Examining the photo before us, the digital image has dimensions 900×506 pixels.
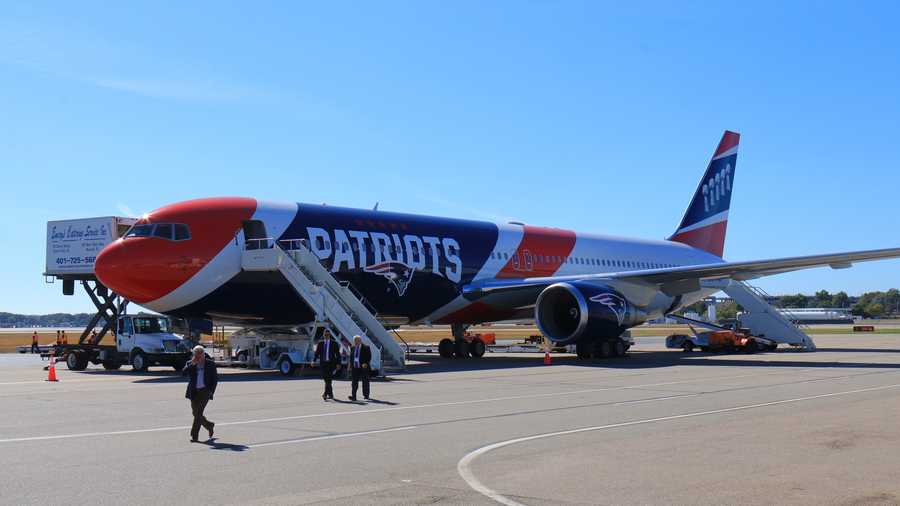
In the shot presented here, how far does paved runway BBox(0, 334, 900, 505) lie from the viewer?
760cm

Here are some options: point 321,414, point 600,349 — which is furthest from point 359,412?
point 600,349

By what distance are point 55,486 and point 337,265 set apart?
54.6 feet

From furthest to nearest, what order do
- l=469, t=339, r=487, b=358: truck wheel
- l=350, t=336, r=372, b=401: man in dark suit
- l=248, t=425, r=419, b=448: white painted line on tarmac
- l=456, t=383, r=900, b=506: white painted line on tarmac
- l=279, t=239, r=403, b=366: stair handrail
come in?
1. l=469, t=339, r=487, b=358: truck wheel
2. l=279, t=239, r=403, b=366: stair handrail
3. l=350, t=336, r=372, b=401: man in dark suit
4. l=248, t=425, r=419, b=448: white painted line on tarmac
5. l=456, t=383, r=900, b=506: white painted line on tarmac

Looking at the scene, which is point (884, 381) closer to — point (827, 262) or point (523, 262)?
point (827, 262)

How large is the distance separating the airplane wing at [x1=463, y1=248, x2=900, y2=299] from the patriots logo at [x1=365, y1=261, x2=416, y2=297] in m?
2.83

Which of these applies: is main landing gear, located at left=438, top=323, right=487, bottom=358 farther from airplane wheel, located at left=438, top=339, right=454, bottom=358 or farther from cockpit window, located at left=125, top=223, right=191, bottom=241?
cockpit window, located at left=125, top=223, right=191, bottom=241

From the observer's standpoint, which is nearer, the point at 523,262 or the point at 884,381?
the point at 884,381

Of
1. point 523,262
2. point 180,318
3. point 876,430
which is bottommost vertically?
point 876,430

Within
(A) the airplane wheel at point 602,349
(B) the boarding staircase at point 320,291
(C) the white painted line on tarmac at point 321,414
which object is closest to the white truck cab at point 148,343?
(B) the boarding staircase at point 320,291

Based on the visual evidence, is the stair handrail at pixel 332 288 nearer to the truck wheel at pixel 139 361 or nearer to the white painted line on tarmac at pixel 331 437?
the truck wheel at pixel 139 361

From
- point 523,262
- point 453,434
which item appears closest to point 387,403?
point 453,434

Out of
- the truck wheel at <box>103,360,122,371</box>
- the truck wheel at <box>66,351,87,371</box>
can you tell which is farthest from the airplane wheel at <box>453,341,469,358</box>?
the truck wheel at <box>66,351,87,371</box>

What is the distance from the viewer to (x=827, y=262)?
2634 centimetres

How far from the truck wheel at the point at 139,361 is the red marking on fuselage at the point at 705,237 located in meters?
24.4
